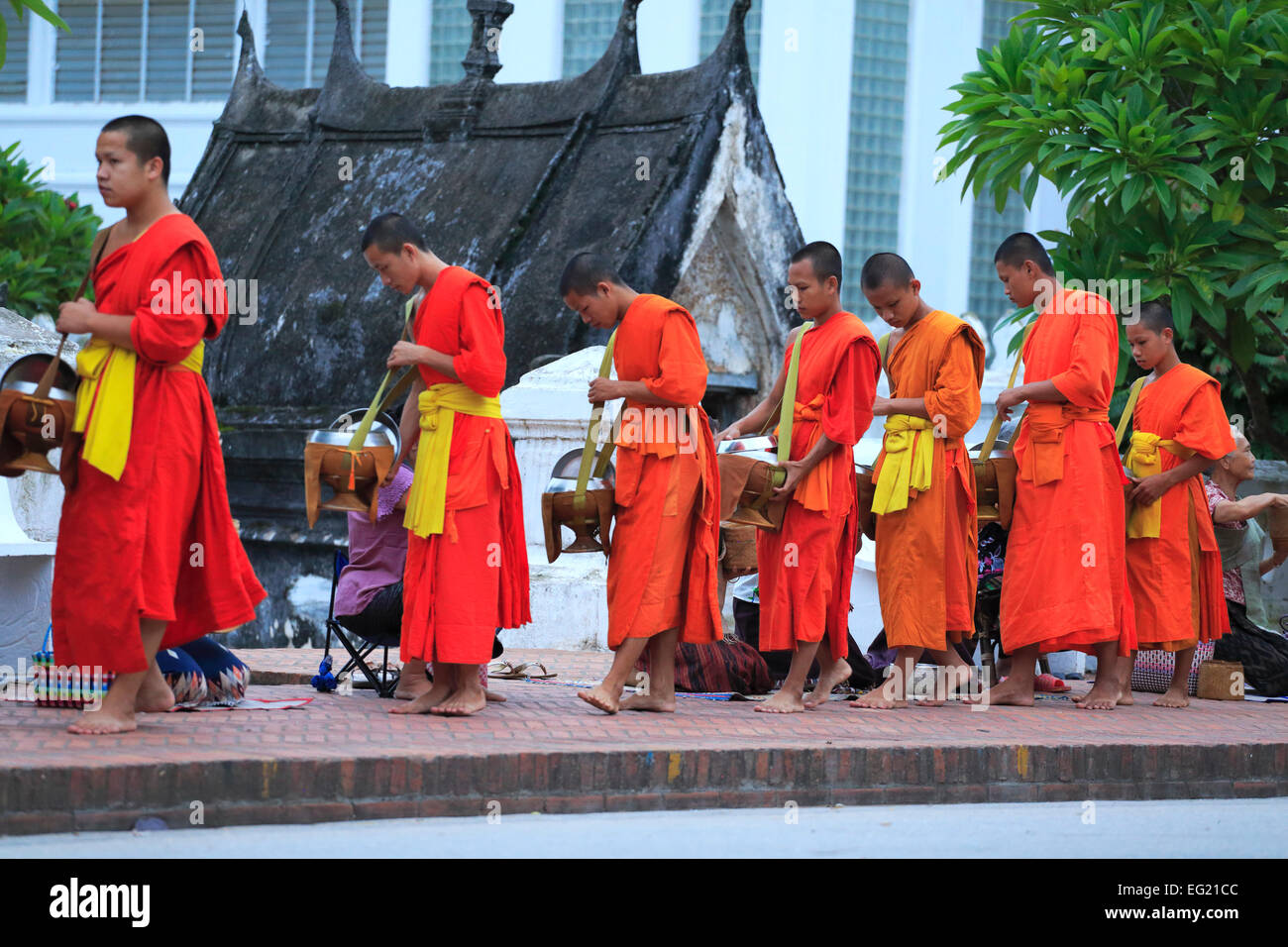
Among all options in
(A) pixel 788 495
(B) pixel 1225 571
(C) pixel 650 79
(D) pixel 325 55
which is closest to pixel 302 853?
(A) pixel 788 495

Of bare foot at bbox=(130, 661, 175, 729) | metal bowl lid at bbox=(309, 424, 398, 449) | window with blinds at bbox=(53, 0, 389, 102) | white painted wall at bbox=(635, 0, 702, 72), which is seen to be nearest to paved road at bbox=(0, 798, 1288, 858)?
bare foot at bbox=(130, 661, 175, 729)

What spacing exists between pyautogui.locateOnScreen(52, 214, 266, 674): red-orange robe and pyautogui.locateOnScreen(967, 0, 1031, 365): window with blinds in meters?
17.3

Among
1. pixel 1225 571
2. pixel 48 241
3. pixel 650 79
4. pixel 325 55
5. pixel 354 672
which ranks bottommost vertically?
pixel 354 672

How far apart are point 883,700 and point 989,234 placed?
1575 cm

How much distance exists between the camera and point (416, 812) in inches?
213

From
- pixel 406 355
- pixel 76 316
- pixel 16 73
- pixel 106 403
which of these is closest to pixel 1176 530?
pixel 406 355

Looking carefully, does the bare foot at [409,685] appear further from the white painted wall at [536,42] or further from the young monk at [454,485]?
the white painted wall at [536,42]

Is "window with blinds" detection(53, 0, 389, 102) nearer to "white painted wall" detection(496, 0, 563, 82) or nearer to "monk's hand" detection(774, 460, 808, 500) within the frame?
"white painted wall" detection(496, 0, 563, 82)

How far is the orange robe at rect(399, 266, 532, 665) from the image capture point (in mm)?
6492

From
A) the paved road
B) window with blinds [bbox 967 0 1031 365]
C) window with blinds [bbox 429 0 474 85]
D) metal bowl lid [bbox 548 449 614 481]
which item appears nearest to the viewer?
the paved road

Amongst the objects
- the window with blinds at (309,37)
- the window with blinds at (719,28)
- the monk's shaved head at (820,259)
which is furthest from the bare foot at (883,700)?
the window with blinds at (309,37)

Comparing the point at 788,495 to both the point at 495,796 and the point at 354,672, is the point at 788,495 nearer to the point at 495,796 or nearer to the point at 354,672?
the point at 495,796

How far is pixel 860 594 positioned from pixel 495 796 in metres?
5.04
